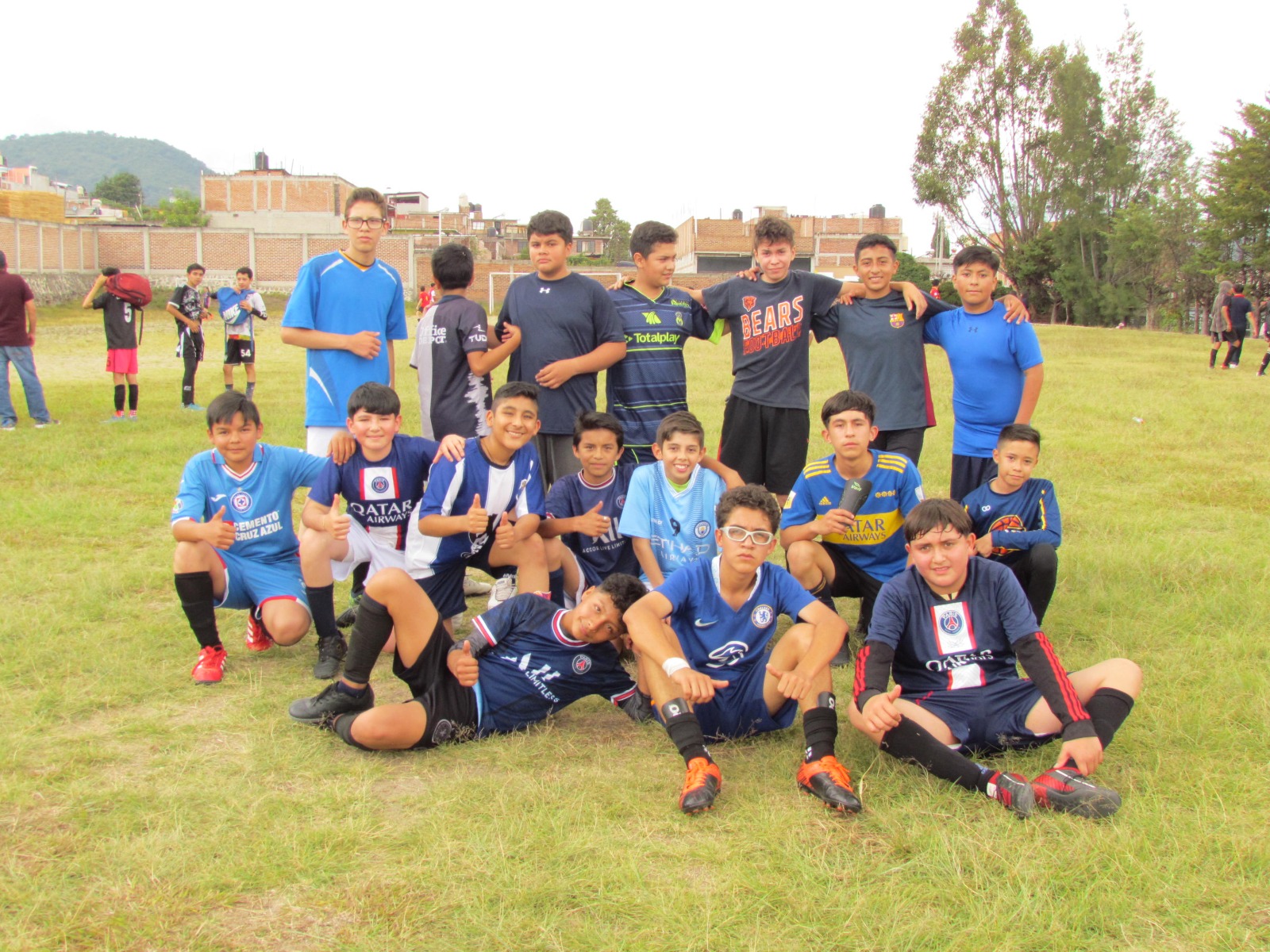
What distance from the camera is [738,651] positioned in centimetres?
381

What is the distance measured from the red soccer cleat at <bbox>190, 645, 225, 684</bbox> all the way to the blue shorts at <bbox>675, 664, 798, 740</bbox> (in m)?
2.23

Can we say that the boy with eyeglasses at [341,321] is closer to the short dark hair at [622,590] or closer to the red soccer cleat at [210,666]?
the red soccer cleat at [210,666]

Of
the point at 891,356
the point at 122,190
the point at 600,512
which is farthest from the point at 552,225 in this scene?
the point at 122,190

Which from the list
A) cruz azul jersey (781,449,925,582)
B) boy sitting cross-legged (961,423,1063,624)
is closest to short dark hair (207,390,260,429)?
cruz azul jersey (781,449,925,582)

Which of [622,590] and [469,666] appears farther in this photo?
[622,590]

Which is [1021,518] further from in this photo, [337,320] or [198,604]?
[198,604]

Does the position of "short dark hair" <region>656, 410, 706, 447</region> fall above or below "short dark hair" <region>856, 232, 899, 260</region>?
below

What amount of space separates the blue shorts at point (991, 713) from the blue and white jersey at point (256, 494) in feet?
10.3

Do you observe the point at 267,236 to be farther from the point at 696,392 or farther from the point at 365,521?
the point at 365,521

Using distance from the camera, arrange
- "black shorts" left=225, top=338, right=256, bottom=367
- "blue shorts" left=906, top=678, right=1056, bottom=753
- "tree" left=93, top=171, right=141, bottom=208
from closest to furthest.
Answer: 1. "blue shorts" left=906, top=678, right=1056, bottom=753
2. "black shorts" left=225, top=338, right=256, bottom=367
3. "tree" left=93, top=171, right=141, bottom=208

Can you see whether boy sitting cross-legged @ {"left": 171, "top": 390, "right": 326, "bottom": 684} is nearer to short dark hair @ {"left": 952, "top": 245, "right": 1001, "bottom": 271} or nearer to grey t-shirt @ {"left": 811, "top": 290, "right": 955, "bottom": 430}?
grey t-shirt @ {"left": 811, "top": 290, "right": 955, "bottom": 430}

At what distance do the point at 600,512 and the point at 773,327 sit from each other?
1550 millimetres

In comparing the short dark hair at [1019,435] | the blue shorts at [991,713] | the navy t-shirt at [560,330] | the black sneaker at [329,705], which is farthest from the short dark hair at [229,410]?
the short dark hair at [1019,435]

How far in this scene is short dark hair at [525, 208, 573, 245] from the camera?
5.12 m
